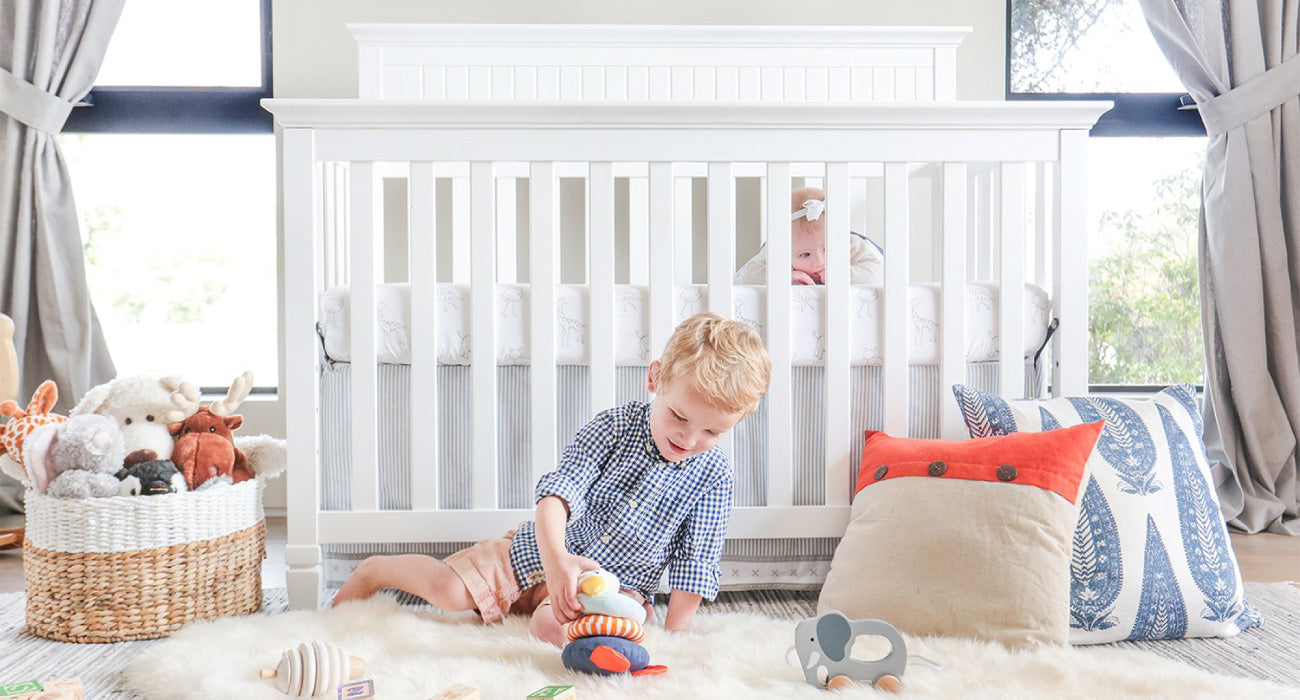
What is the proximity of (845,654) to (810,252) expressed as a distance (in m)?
0.93

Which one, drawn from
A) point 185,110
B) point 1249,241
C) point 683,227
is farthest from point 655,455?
point 185,110

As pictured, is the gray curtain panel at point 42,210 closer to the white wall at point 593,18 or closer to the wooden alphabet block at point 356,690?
the white wall at point 593,18

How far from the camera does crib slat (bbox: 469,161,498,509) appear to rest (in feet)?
4.83

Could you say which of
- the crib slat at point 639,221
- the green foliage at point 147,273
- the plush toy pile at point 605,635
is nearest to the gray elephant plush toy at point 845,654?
the plush toy pile at point 605,635

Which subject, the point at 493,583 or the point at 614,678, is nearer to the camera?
the point at 614,678

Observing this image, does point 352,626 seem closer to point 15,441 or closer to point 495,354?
point 495,354

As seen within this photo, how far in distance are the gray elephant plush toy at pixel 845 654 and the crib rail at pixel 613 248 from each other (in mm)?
431

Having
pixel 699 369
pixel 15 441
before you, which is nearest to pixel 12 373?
pixel 15 441

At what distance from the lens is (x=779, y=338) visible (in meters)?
1.51

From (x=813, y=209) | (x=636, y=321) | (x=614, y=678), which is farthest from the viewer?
(x=813, y=209)

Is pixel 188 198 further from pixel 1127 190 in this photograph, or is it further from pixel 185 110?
pixel 1127 190

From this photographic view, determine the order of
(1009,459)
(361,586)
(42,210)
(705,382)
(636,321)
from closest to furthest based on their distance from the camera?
1. (705,382)
2. (1009,459)
3. (361,586)
4. (636,321)
5. (42,210)

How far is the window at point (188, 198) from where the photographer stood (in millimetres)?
2479

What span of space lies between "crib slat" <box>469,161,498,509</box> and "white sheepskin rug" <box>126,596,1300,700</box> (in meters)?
0.25
